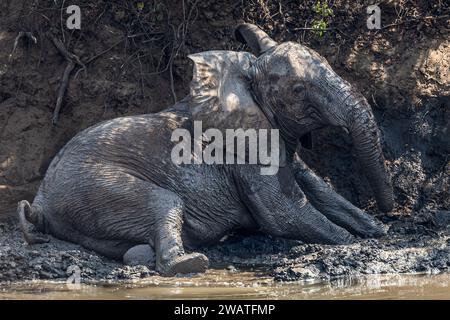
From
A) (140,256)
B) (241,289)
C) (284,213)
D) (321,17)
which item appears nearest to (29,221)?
A: (140,256)

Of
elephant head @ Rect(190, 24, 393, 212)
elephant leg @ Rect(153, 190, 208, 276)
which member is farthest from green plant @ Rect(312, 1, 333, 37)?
elephant leg @ Rect(153, 190, 208, 276)

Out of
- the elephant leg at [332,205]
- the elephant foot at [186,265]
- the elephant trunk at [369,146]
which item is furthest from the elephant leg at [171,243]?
the elephant trunk at [369,146]

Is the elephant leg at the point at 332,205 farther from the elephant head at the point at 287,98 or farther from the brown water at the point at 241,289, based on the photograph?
the brown water at the point at 241,289

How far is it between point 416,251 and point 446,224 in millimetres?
975

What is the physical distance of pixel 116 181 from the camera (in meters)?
9.66

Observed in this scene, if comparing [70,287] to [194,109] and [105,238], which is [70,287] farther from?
[194,109]

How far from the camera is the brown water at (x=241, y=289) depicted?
8.03m

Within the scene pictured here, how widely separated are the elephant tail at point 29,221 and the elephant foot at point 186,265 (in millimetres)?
1209

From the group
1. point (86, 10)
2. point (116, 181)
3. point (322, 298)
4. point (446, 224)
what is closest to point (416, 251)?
point (446, 224)

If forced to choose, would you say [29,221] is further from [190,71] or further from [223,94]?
[190,71]

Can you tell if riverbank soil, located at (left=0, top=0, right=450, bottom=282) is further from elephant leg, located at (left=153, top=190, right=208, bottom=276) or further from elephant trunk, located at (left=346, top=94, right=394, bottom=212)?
elephant leg, located at (left=153, top=190, right=208, bottom=276)

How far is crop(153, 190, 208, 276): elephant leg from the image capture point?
29.2ft

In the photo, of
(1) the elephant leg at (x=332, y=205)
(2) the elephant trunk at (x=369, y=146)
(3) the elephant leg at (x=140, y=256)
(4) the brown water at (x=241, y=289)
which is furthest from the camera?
(1) the elephant leg at (x=332, y=205)

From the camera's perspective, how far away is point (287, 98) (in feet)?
32.9
